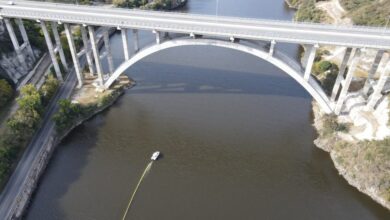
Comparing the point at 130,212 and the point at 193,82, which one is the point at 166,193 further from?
the point at 193,82

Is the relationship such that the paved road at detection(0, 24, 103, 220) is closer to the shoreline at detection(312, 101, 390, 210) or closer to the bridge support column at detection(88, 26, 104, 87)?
the bridge support column at detection(88, 26, 104, 87)

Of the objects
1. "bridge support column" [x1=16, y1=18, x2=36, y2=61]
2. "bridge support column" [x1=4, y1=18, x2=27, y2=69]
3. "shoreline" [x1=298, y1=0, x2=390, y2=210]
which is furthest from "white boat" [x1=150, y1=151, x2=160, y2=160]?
"bridge support column" [x1=16, y1=18, x2=36, y2=61]

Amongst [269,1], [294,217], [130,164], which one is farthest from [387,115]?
[269,1]

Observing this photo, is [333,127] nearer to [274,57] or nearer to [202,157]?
[274,57]

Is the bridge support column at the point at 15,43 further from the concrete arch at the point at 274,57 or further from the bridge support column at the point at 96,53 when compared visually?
the concrete arch at the point at 274,57

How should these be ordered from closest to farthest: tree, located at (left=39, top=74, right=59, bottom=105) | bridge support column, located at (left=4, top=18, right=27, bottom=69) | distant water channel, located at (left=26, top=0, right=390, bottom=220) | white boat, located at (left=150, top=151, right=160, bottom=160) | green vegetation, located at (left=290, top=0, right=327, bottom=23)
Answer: distant water channel, located at (left=26, top=0, right=390, bottom=220) → white boat, located at (left=150, top=151, right=160, bottom=160) → tree, located at (left=39, top=74, right=59, bottom=105) → bridge support column, located at (left=4, top=18, right=27, bottom=69) → green vegetation, located at (left=290, top=0, right=327, bottom=23)
